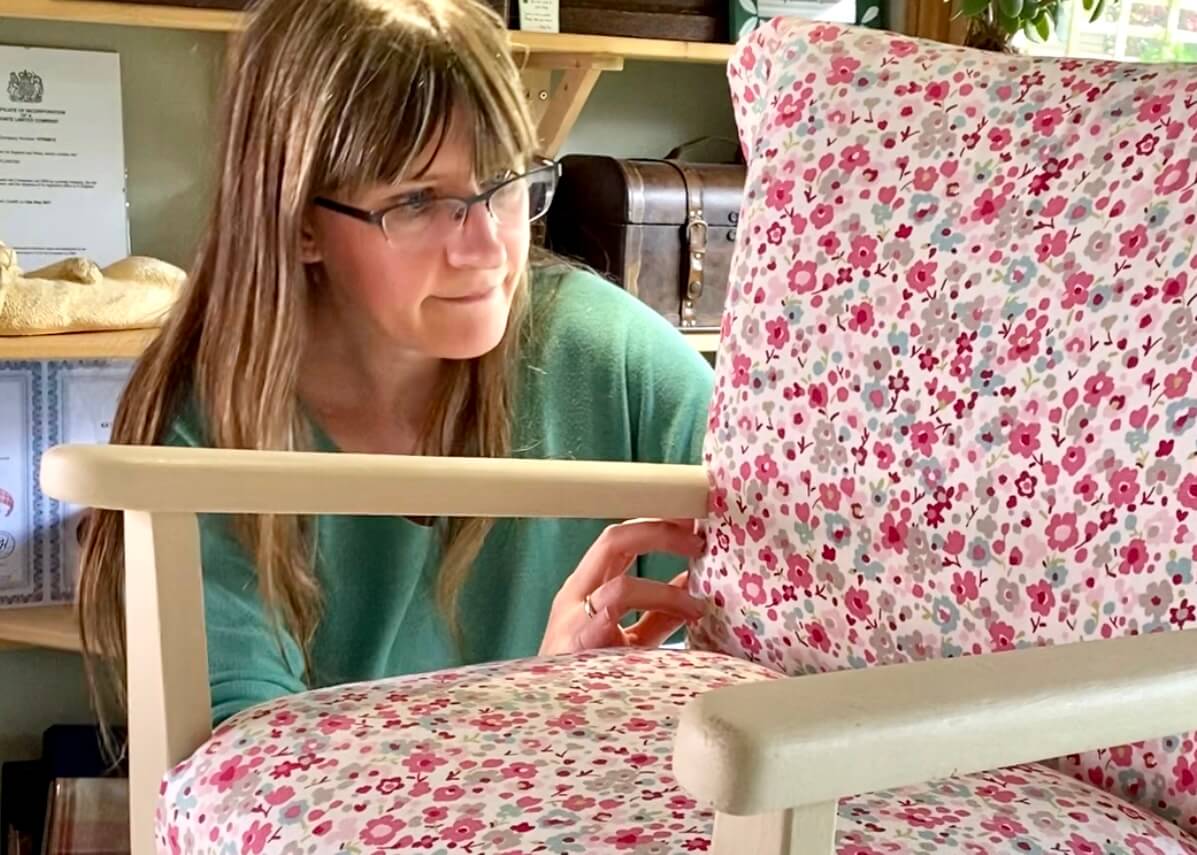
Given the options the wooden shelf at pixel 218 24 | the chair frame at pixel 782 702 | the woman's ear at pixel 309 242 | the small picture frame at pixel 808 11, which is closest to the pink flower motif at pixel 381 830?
the chair frame at pixel 782 702

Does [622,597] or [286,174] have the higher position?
[286,174]

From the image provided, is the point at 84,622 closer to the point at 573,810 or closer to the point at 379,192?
the point at 379,192

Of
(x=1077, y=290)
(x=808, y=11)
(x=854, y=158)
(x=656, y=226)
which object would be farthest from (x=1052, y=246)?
(x=808, y=11)

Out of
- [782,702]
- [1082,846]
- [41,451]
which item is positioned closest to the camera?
[782,702]

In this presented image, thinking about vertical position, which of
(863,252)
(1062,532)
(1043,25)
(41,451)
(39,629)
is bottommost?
(39,629)

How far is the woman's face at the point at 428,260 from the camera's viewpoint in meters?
0.94

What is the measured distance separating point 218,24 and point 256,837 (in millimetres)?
863

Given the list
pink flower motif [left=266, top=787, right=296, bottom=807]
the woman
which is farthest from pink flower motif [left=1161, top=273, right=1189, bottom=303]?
pink flower motif [left=266, top=787, right=296, bottom=807]

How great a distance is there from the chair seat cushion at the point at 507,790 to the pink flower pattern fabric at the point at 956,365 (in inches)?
2.7

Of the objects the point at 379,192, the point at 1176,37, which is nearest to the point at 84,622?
the point at 379,192

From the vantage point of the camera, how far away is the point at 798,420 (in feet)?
2.50

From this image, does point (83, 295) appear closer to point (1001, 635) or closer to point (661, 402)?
point (661, 402)

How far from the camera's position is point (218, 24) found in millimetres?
1253

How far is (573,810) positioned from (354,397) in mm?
523
